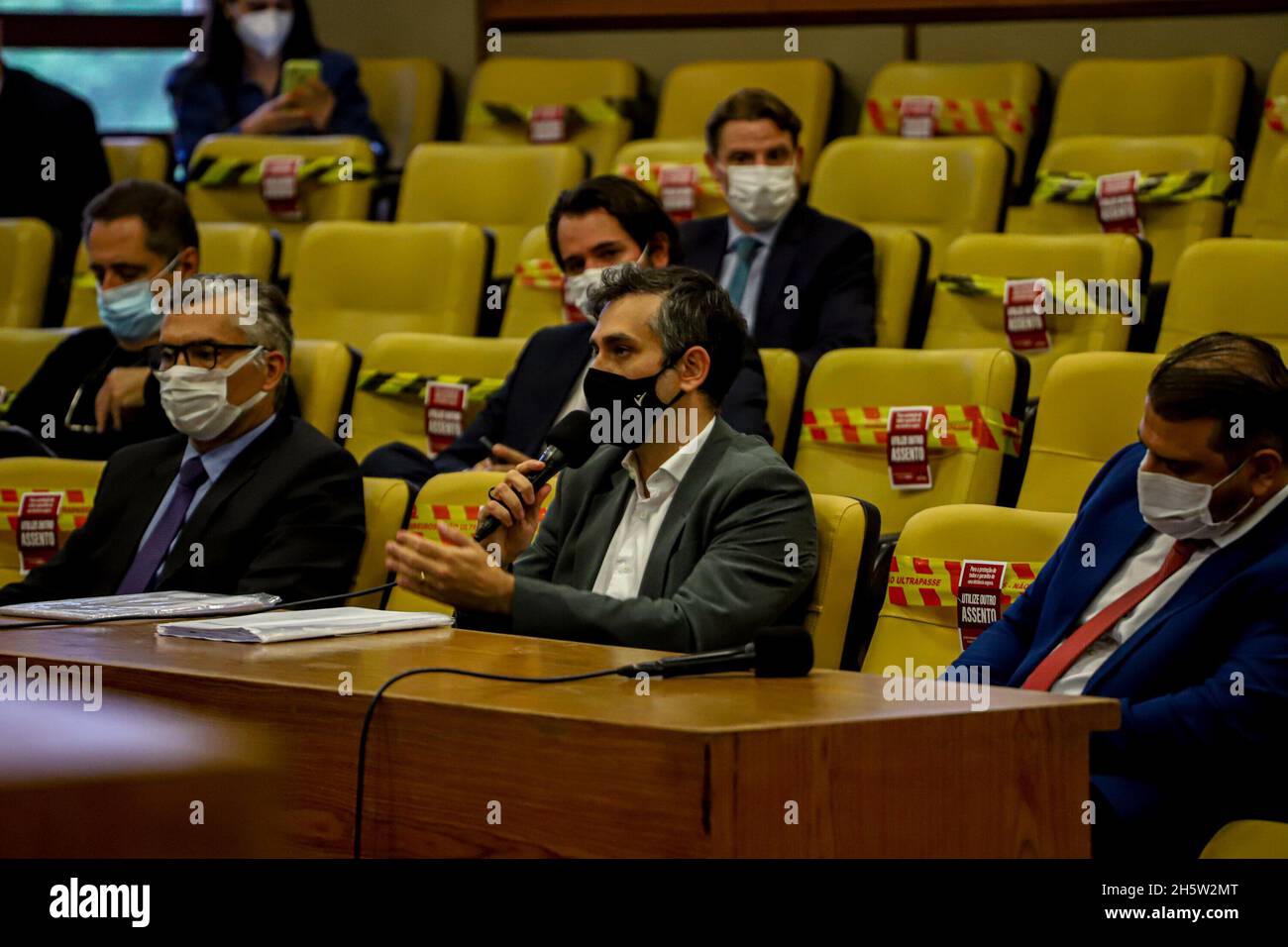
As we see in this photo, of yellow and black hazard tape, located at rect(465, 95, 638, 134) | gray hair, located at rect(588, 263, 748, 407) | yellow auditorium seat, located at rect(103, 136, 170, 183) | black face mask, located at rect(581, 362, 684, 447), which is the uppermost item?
yellow and black hazard tape, located at rect(465, 95, 638, 134)

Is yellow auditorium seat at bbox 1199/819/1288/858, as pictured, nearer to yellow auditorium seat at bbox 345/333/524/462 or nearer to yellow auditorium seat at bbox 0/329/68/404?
yellow auditorium seat at bbox 345/333/524/462

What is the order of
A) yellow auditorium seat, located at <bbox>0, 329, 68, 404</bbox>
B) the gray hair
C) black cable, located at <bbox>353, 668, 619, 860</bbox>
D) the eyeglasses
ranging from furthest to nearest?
yellow auditorium seat, located at <bbox>0, 329, 68, 404</bbox> < the eyeglasses < the gray hair < black cable, located at <bbox>353, 668, 619, 860</bbox>

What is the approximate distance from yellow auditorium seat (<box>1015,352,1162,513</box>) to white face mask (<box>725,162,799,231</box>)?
4.07 feet

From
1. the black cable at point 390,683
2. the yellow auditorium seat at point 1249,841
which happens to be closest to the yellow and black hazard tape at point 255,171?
the black cable at point 390,683

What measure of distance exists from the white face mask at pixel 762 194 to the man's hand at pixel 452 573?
211 cm

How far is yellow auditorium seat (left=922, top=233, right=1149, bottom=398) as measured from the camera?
3.61m

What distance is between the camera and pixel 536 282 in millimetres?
4270

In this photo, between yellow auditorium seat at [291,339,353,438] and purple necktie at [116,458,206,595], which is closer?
purple necktie at [116,458,206,595]

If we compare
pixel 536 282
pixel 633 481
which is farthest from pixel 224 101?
pixel 633 481

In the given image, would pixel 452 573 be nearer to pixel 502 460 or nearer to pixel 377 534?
pixel 377 534

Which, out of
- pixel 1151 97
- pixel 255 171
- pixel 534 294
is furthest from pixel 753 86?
pixel 255 171

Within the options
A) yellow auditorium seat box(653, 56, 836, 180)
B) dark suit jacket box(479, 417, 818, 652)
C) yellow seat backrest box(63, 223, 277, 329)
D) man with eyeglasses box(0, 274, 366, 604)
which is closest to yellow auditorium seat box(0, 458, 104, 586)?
man with eyeglasses box(0, 274, 366, 604)
